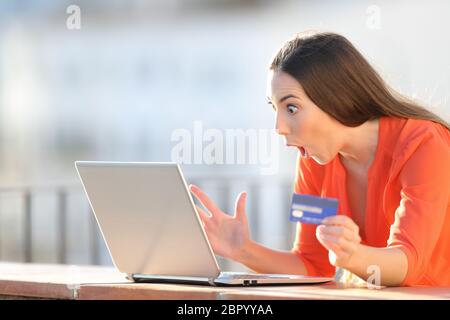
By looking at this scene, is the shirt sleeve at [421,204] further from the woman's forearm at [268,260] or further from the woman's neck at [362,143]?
the woman's forearm at [268,260]

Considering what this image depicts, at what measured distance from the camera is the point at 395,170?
2195 mm

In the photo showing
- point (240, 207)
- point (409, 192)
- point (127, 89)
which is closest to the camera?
point (409, 192)

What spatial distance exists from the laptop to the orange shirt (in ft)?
0.68

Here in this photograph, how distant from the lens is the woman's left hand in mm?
1768

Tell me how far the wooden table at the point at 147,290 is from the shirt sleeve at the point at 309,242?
43cm

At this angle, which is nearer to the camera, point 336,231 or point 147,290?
point 336,231

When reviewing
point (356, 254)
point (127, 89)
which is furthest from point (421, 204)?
point (127, 89)

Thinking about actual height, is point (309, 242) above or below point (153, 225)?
below

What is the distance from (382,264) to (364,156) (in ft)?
1.38

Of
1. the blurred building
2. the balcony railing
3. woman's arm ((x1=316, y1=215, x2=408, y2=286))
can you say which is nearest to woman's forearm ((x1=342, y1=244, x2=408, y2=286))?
woman's arm ((x1=316, y1=215, x2=408, y2=286))

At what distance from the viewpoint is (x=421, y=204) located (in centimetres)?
209

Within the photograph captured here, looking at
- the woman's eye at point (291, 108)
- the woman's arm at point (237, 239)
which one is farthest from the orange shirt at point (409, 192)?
the woman's eye at point (291, 108)

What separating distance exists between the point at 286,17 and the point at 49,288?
3.90m

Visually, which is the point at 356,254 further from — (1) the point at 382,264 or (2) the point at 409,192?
(2) the point at 409,192
